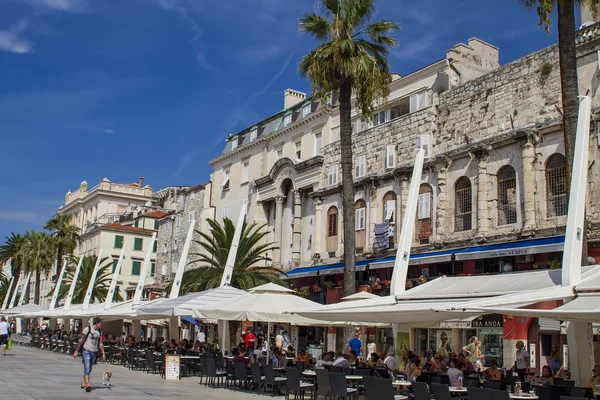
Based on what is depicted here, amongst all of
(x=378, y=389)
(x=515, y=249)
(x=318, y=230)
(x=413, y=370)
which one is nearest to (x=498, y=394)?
(x=378, y=389)

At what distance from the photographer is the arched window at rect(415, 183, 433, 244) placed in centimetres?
3130

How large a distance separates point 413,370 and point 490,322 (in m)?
12.7

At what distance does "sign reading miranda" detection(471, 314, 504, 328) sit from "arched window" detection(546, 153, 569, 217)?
447 cm

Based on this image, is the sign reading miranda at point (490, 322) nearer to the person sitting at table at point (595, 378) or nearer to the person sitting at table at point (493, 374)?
the person sitting at table at point (493, 374)

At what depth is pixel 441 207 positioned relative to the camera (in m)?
30.4

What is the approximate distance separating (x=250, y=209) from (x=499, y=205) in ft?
75.0

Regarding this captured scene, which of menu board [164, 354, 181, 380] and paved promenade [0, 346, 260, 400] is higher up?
menu board [164, 354, 181, 380]

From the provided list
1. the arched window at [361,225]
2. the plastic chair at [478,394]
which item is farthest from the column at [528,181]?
the plastic chair at [478,394]

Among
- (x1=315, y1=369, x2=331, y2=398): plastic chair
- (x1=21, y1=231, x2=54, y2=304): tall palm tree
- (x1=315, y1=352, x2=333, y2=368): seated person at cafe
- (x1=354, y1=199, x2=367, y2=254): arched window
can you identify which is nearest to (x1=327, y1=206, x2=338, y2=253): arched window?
(x1=354, y1=199, x2=367, y2=254): arched window

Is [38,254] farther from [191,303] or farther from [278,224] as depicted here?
[191,303]

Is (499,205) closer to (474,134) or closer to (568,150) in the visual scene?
(474,134)

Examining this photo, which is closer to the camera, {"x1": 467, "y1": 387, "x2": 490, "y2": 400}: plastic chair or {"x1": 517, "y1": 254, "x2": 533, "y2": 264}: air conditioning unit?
{"x1": 467, "y1": 387, "x2": 490, "y2": 400}: plastic chair

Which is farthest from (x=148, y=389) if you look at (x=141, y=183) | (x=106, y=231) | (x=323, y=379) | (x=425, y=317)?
(x=141, y=183)

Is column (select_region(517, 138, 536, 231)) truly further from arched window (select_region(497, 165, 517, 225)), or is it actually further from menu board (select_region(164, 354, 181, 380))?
menu board (select_region(164, 354, 181, 380))
